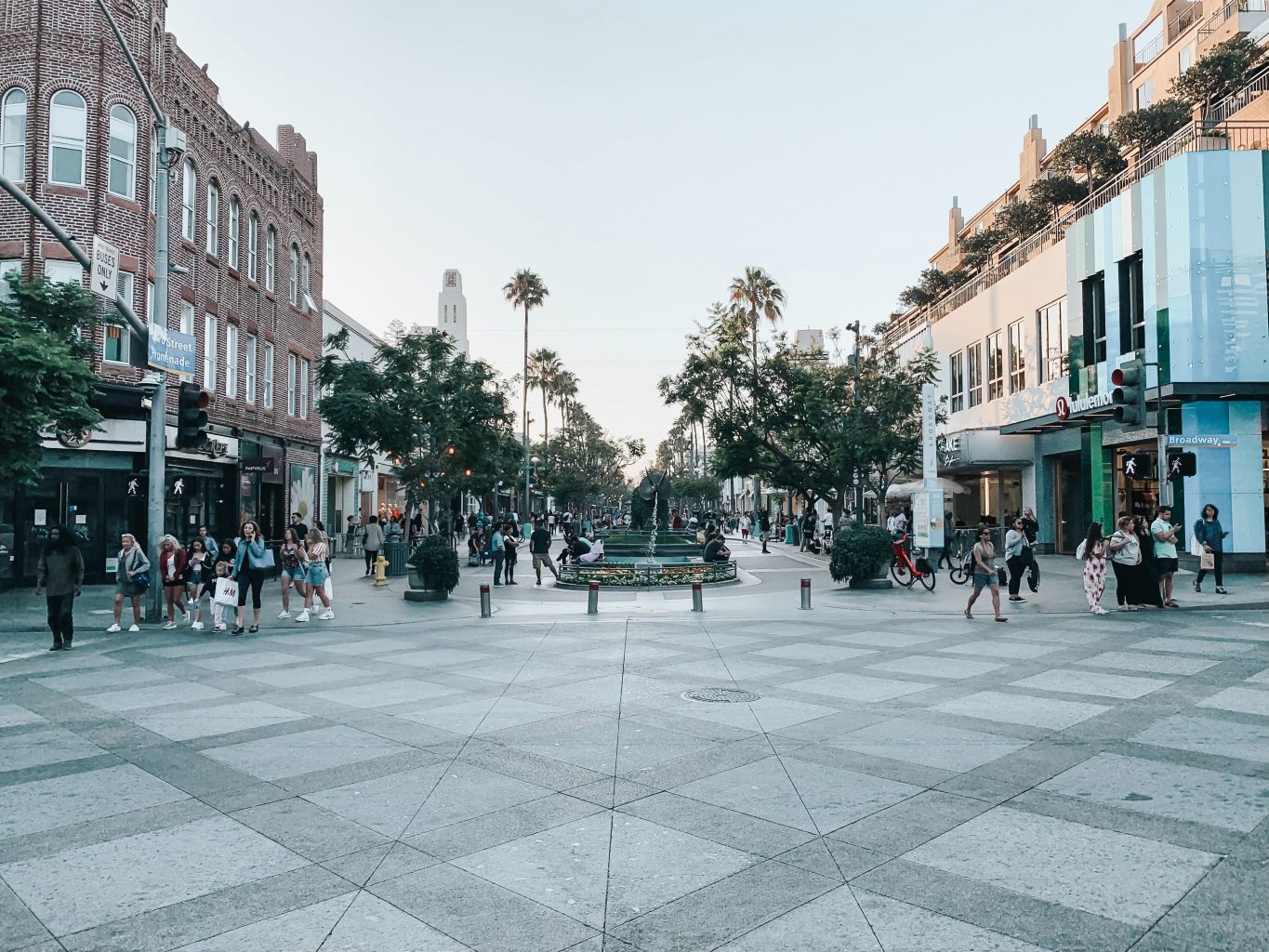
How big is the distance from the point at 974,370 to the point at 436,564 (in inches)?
1005

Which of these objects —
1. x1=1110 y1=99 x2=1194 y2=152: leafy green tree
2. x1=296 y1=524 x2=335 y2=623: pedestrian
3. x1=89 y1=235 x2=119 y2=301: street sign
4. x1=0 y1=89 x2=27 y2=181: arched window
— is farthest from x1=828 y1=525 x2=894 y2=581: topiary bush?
x1=1110 y1=99 x2=1194 y2=152: leafy green tree

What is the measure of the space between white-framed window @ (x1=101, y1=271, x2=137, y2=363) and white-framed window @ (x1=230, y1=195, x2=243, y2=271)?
A: 5.22m

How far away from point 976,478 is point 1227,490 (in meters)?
17.6

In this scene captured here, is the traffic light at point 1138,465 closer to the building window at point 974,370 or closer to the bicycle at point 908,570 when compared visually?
the bicycle at point 908,570

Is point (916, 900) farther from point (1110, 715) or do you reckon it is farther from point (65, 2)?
point (65, 2)

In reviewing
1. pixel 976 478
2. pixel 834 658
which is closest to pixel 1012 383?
pixel 976 478

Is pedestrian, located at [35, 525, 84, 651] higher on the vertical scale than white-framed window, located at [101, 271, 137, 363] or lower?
lower

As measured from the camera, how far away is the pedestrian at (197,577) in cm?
1520

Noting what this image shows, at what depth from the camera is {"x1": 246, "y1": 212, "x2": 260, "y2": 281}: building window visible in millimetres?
29500

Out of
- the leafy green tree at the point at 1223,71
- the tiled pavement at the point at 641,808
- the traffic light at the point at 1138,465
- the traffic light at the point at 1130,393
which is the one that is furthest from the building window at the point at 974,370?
the tiled pavement at the point at 641,808

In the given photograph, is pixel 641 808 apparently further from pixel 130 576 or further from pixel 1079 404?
pixel 1079 404

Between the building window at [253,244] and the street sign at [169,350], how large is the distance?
14870 millimetres

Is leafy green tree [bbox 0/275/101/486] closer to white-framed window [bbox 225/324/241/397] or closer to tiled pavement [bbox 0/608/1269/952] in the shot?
tiled pavement [bbox 0/608/1269/952]

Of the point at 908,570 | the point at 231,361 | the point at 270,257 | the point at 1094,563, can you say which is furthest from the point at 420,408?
the point at 1094,563
